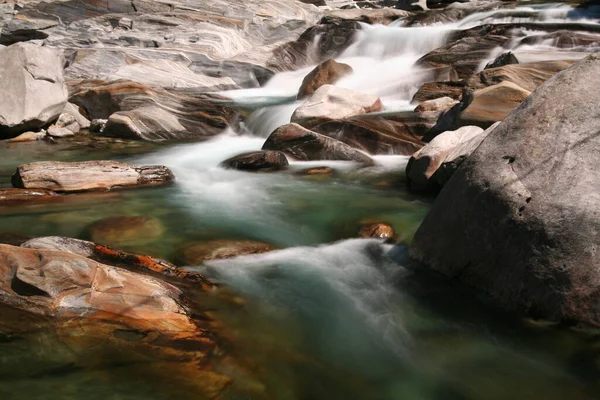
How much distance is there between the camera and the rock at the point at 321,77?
53.1 ft

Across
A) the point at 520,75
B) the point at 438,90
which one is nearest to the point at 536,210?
the point at 520,75

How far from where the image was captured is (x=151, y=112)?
1407 centimetres

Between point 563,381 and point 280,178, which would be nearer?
point 563,381

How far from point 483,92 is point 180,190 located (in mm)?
6300

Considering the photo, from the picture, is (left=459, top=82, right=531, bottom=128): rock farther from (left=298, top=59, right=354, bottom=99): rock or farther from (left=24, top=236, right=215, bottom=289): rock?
(left=298, top=59, right=354, bottom=99): rock

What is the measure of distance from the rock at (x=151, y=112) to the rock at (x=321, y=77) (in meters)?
2.77

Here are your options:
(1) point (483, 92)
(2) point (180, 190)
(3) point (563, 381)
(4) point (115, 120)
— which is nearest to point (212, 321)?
(3) point (563, 381)

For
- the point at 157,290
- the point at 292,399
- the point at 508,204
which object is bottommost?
the point at 292,399

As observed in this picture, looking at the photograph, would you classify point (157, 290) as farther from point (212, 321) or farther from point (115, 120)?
point (115, 120)

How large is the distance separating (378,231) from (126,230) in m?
3.24

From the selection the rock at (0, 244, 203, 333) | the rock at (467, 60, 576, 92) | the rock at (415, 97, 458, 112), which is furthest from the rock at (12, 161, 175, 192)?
the rock at (467, 60, 576, 92)

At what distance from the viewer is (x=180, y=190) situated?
8.77m

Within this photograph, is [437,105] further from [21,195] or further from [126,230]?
[21,195]

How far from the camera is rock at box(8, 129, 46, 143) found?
13.3 m
